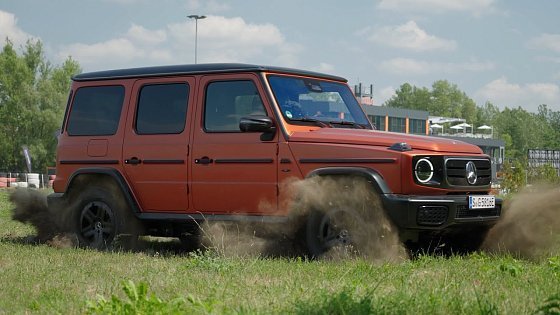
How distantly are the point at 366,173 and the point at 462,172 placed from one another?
982mm

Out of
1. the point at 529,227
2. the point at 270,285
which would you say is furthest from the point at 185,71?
the point at 529,227

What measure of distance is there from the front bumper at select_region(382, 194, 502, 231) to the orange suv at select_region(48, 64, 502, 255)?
0.01 meters

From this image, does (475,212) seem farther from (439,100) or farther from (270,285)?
(439,100)

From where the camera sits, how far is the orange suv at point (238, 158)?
24.8ft

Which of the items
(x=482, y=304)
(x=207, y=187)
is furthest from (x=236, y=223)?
(x=482, y=304)

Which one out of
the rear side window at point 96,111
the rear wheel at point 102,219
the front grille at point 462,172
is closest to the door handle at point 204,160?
the rear wheel at point 102,219

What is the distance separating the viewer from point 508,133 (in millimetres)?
158375

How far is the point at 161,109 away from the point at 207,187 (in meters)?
1.19

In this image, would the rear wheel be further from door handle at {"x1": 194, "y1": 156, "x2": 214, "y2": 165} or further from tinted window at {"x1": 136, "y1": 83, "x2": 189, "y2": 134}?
door handle at {"x1": 194, "y1": 156, "x2": 214, "y2": 165}

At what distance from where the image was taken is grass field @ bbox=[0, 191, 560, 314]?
4641mm

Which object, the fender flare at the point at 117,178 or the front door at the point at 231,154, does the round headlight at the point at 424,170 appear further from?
the fender flare at the point at 117,178

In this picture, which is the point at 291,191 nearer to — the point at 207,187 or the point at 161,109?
the point at 207,187

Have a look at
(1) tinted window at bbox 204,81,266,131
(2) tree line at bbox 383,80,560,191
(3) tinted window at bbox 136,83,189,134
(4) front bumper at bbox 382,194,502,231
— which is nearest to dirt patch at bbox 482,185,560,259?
(4) front bumper at bbox 382,194,502,231

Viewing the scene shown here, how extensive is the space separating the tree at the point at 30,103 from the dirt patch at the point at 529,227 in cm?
6248
